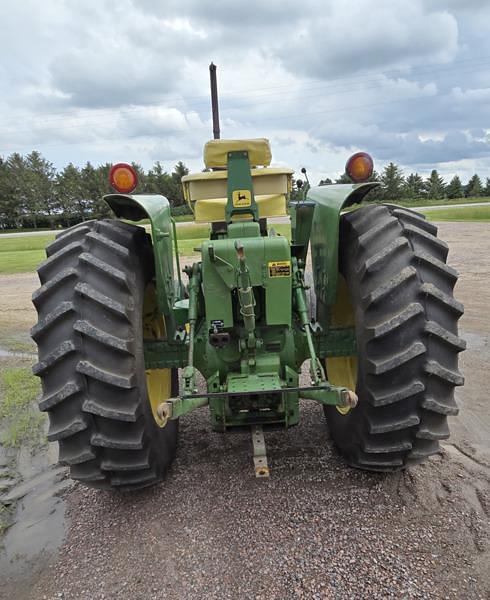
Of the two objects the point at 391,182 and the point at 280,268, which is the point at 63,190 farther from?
the point at 280,268

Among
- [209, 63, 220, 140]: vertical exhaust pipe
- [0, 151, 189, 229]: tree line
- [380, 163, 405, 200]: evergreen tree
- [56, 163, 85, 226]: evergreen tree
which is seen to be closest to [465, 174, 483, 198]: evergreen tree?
[380, 163, 405, 200]: evergreen tree

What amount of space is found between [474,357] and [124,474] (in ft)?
14.0

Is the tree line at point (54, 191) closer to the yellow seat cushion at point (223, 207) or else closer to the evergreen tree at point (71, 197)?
the evergreen tree at point (71, 197)

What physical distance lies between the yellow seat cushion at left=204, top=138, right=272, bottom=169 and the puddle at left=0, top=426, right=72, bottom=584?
9.12 feet

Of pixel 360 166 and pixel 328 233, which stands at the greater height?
pixel 360 166

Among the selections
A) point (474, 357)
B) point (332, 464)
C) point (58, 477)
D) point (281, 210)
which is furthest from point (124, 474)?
point (474, 357)

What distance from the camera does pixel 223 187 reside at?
4098 millimetres

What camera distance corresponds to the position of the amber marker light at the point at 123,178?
299 centimetres

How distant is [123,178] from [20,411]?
2798 mm

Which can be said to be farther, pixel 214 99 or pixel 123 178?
pixel 214 99

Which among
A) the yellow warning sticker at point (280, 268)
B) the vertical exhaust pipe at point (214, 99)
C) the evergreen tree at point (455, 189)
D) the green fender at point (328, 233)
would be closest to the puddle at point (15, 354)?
the vertical exhaust pipe at point (214, 99)

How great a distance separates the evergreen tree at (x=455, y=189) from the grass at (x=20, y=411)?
226 feet

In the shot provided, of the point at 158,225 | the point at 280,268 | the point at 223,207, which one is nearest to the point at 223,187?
the point at 223,207

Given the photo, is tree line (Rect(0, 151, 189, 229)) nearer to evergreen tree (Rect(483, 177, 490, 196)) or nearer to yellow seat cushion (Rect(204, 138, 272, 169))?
evergreen tree (Rect(483, 177, 490, 196))
